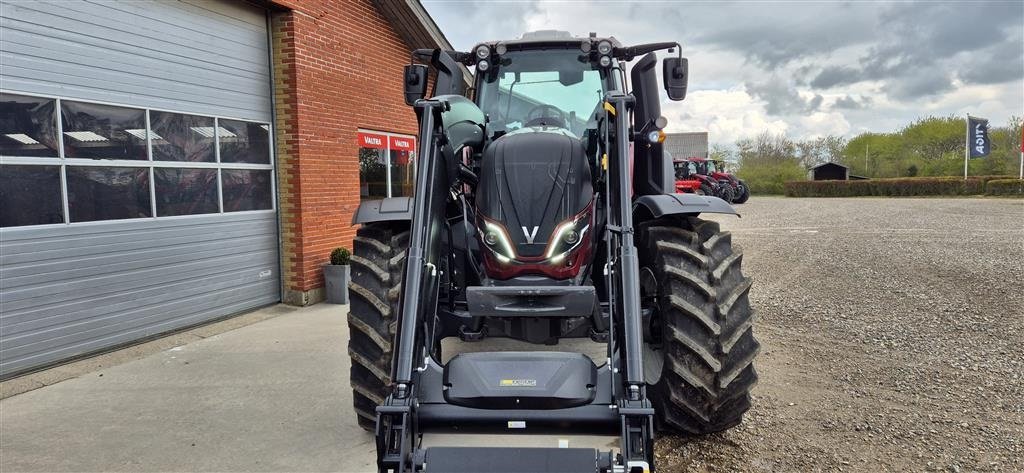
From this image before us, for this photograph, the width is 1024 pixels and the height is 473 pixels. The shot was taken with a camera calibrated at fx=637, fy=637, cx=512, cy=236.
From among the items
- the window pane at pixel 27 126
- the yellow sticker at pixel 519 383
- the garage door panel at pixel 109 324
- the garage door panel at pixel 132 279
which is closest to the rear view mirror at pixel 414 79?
the yellow sticker at pixel 519 383

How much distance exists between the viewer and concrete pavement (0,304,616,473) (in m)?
3.75

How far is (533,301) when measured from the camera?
10.8 feet

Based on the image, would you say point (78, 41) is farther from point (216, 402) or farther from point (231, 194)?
point (216, 402)

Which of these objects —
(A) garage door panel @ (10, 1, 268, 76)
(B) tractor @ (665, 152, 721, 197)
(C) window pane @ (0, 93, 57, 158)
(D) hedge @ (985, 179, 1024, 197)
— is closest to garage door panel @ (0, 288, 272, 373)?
(C) window pane @ (0, 93, 57, 158)

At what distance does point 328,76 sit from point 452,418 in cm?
674

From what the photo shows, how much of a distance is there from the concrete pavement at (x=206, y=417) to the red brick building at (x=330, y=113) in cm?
228

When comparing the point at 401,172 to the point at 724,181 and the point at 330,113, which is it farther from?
the point at 724,181

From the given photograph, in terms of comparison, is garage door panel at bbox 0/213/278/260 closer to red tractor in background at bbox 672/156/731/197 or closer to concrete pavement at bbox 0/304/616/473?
concrete pavement at bbox 0/304/616/473

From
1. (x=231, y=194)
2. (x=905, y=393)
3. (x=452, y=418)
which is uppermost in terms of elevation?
(x=231, y=194)

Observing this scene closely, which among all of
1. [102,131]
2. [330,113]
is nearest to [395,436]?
[102,131]

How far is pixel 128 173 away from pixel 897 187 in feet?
130

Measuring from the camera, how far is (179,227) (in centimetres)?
679

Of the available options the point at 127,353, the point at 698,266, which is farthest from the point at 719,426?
the point at 127,353

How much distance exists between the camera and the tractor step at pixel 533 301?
3213 mm
